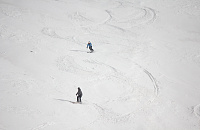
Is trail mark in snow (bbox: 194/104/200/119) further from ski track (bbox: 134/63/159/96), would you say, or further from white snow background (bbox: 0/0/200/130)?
ski track (bbox: 134/63/159/96)

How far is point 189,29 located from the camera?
81.2 ft

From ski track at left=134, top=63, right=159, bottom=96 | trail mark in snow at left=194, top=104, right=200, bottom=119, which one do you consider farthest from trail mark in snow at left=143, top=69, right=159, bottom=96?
trail mark in snow at left=194, top=104, right=200, bottom=119

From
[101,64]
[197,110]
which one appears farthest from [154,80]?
[101,64]

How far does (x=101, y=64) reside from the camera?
19.3m

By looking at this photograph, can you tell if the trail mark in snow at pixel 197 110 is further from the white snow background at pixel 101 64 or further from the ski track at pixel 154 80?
the ski track at pixel 154 80

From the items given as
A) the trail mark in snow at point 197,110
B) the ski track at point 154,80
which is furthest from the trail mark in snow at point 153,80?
the trail mark in snow at point 197,110

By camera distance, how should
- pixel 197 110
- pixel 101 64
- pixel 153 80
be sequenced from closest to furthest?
pixel 197 110 → pixel 153 80 → pixel 101 64

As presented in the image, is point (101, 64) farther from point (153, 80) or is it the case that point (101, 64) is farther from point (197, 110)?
point (197, 110)

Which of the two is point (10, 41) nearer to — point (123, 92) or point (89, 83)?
point (89, 83)

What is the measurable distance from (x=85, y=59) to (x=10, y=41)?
A: 6.28m

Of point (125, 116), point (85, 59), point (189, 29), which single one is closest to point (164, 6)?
point (189, 29)

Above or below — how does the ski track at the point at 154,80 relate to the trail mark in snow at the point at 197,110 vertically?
above

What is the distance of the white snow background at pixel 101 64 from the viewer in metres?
14.1

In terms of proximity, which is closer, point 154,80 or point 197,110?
point 197,110
